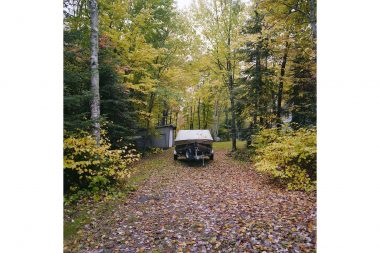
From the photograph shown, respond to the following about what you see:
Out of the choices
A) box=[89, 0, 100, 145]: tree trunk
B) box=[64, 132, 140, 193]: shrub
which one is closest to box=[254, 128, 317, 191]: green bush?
box=[64, 132, 140, 193]: shrub

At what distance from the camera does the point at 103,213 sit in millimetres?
5227

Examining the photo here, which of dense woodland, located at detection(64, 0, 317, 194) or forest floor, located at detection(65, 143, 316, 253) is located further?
dense woodland, located at detection(64, 0, 317, 194)

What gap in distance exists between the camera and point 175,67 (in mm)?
16812

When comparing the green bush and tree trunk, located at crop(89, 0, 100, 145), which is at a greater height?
tree trunk, located at crop(89, 0, 100, 145)

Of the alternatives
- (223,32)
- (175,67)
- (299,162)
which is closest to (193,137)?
(299,162)

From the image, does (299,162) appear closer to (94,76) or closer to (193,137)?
(94,76)

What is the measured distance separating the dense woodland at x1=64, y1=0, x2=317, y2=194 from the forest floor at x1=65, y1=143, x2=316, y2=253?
128cm

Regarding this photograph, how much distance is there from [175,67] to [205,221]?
1342 centimetres

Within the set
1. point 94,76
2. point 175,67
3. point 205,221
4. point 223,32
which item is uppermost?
point 223,32

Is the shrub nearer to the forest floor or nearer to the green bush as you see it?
the forest floor

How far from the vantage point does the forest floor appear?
3713 mm
